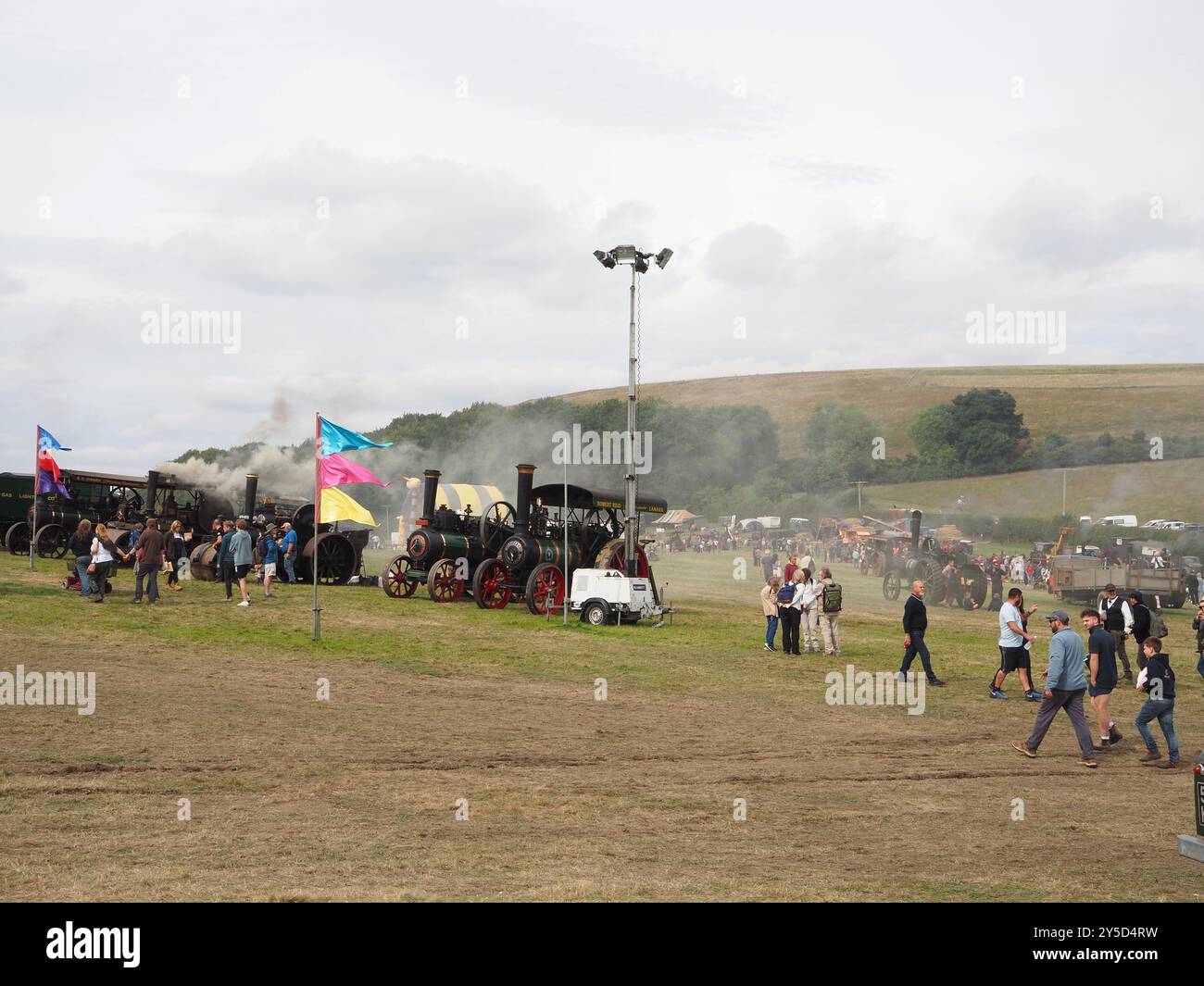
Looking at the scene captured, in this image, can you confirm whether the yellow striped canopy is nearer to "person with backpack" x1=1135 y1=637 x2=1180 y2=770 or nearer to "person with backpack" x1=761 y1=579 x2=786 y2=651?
"person with backpack" x1=761 y1=579 x2=786 y2=651

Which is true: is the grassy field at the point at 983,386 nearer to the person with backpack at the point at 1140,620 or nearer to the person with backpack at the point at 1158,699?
the person with backpack at the point at 1140,620

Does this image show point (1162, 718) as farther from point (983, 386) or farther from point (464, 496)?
point (983, 386)

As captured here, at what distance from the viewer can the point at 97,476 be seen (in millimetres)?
31500

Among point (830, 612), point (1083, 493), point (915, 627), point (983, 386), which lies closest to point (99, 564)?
point (830, 612)

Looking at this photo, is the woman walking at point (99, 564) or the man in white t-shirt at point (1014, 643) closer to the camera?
the man in white t-shirt at point (1014, 643)

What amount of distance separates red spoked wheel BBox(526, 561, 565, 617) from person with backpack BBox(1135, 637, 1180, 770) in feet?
43.6

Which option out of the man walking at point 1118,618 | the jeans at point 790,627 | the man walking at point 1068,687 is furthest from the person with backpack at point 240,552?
the man walking at point 1068,687

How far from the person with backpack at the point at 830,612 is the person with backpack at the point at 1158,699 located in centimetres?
774

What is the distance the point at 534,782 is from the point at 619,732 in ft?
8.21

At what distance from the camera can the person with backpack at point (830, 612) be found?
1884cm

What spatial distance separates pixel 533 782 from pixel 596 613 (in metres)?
12.5

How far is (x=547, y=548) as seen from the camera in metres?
24.1

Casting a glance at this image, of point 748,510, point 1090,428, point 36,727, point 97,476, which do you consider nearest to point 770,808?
point 36,727
